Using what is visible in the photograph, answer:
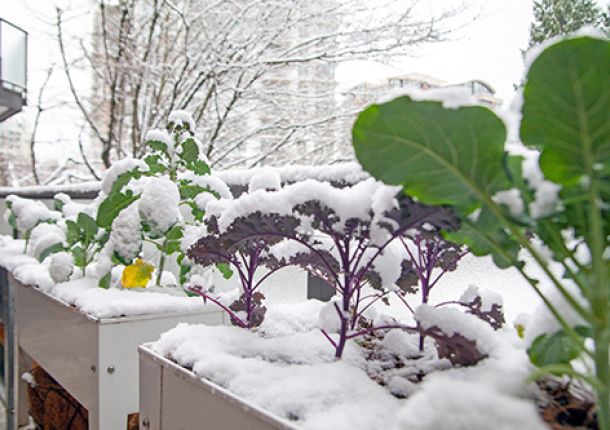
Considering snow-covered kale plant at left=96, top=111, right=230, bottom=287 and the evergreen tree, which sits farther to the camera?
the evergreen tree

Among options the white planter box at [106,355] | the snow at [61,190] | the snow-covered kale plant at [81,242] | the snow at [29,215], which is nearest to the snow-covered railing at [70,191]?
the snow at [61,190]

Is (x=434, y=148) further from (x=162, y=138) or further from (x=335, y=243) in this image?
(x=162, y=138)

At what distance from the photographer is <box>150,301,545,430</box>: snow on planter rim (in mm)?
284

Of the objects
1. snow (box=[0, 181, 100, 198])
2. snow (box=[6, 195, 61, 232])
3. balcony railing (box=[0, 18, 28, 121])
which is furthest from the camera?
balcony railing (box=[0, 18, 28, 121])

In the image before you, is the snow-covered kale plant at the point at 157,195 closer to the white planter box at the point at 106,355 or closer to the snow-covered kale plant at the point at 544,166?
the white planter box at the point at 106,355

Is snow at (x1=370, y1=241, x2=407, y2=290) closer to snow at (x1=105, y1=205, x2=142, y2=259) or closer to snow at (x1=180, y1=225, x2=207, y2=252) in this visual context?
snow at (x1=180, y1=225, x2=207, y2=252)

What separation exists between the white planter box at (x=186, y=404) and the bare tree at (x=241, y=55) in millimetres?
3653

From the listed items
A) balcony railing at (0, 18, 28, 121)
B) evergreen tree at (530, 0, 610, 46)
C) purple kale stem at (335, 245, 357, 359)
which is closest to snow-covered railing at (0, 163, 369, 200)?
purple kale stem at (335, 245, 357, 359)

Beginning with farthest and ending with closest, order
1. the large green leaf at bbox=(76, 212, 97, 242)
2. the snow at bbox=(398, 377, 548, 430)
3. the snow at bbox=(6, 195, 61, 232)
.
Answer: the snow at bbox=(6, 195, 61, 232) → the large green leaf at bbox=(76, 212, 97, 242) → the snow at bbox=(398, 377, 548, 430)

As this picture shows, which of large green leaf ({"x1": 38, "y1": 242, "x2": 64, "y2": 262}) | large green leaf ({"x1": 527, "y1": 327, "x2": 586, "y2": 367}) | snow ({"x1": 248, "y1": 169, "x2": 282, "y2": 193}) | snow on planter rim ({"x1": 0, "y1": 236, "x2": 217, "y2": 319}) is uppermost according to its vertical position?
snow ({"x1": 248, "y1": 169, "x2": 282, "y2": 193})

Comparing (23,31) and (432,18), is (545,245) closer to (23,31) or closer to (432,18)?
(432,18)

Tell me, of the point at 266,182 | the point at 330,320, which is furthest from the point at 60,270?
the point at 330,320

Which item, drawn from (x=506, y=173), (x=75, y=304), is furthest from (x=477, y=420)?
(x=75, y=304)

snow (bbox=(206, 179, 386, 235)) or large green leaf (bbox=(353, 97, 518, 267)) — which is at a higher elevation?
large green leaf (bbox=(353, 97, 518, 267))
